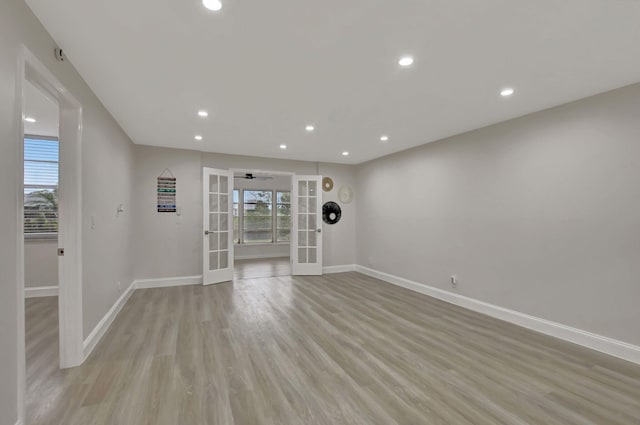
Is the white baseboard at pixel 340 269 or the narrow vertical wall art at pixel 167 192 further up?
the narrow vertical wall art at pixel 167 192

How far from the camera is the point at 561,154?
297cm

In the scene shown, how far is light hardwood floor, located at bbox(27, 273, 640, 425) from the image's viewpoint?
5.91ft

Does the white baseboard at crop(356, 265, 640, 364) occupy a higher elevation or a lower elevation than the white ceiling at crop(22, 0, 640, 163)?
lower

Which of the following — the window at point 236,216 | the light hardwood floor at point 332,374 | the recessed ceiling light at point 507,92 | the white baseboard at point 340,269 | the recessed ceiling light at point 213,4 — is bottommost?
the light hardwood floor at point 332,374

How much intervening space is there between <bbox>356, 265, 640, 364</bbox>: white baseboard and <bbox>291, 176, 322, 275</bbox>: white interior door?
217 centimetres

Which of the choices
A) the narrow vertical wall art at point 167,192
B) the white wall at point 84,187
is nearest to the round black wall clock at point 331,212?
the narrow vertical wall art at point 167,192

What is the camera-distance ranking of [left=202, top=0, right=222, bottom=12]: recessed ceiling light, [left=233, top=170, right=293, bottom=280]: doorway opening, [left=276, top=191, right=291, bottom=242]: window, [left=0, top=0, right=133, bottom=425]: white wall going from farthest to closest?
[left=276, top=191, right=291, bottom=242]: window
[left=233, top=170, right=293, bottom=280]: doorway opening
[left=202, top=0, right=222, bottom=12]: recessed ceiling light
[left=0, top=0, right=133, bottom=425]: white wall

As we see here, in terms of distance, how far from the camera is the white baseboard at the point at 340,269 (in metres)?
6.15

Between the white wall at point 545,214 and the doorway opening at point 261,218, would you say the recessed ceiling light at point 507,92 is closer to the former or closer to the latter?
the white wall at point 545,214

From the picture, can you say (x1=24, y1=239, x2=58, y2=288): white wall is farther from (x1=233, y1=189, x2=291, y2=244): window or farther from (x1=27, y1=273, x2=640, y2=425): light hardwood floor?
(x1=233, y1=189, x2=291, y2=244): window

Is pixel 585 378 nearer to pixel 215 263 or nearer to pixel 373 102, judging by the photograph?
pixel 373 102

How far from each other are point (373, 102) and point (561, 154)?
212cm

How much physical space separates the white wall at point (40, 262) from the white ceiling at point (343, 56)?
8.68 ft

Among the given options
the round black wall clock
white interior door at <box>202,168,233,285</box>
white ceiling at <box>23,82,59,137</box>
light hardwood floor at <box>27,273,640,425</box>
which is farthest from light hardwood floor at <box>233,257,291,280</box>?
white ceiling at <box>23,82,59,137</box>
